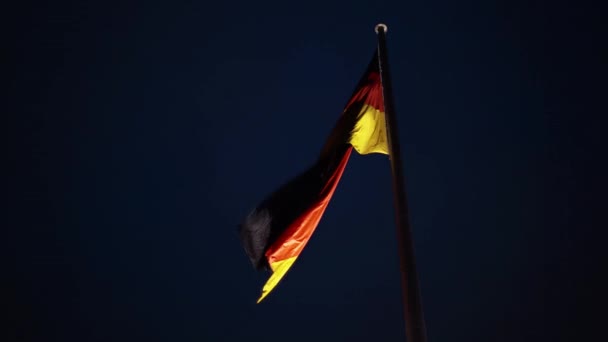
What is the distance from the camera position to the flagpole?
4809 mm

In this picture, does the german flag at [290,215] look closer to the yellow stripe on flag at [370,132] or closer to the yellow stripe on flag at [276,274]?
the yellow stripe on flag at [276,274]

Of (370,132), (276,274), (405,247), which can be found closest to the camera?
(405,247)

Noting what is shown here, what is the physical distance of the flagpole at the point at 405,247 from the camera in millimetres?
4809

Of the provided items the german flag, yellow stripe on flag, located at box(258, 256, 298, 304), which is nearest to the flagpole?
the german flag

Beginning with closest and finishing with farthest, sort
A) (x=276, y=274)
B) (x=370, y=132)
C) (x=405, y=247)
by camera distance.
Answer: (x=405, y=247), (x=276, y=274), (x=370, y=132)

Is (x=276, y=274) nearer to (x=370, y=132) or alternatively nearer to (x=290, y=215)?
(x=290, y=215)

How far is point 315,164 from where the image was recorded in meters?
7.23

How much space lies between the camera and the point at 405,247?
17.0 ft

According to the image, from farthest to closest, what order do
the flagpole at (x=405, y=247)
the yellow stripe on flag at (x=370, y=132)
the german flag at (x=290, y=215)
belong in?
1. the yellow stripe on flag at (x=370, y=132)
2. the german flag at (x=290, y=215)
3. the flagpole at (x=405, y=247)

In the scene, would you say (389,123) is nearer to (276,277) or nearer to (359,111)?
(359,111)

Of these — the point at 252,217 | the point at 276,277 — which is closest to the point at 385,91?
the point at 252,217

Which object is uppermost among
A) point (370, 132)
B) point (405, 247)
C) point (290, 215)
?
point (370, 132)

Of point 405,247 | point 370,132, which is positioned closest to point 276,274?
point 405,247

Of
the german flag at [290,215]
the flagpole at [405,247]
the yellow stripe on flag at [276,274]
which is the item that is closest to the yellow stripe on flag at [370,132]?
the german flag at [290,215]
